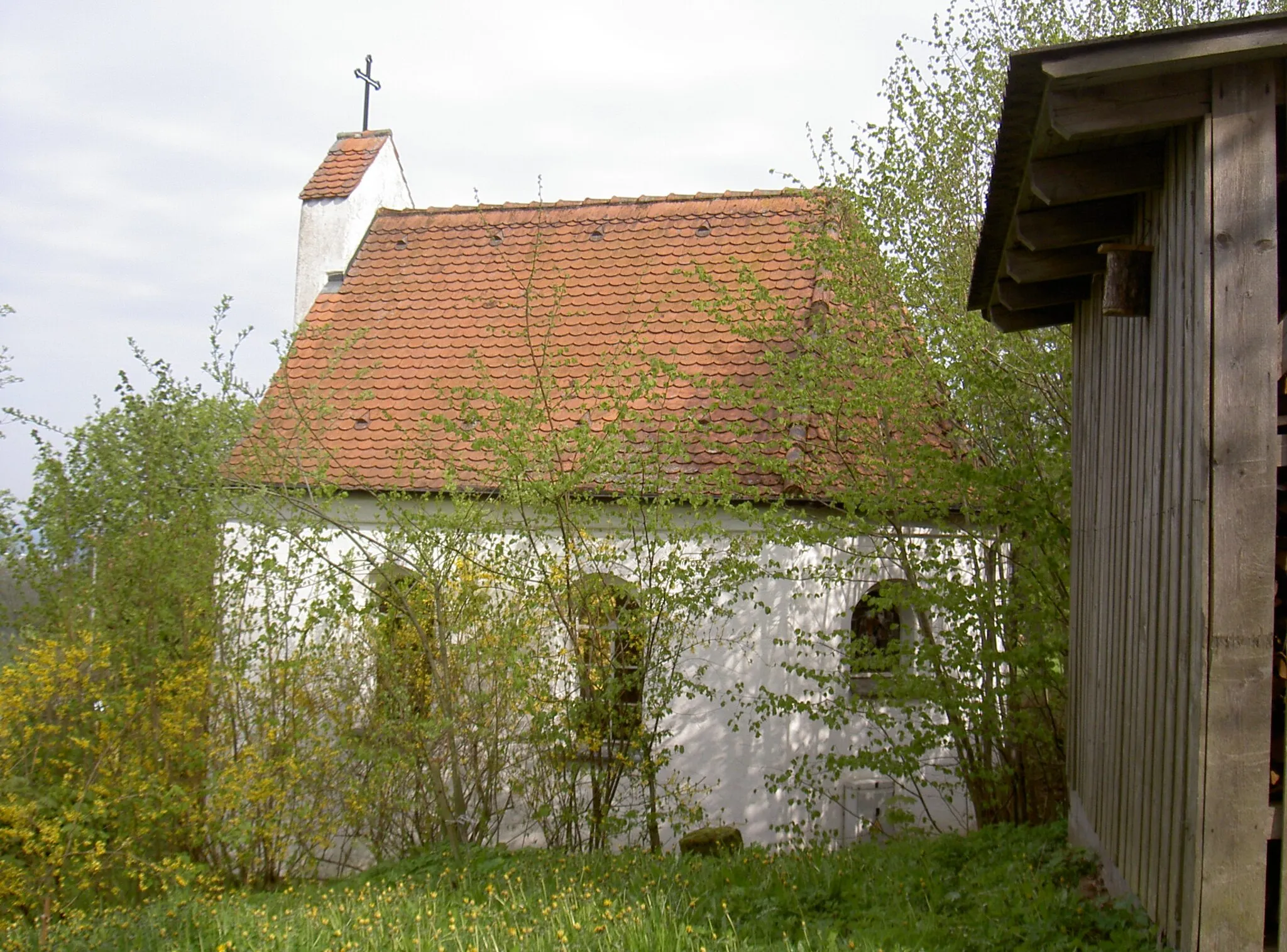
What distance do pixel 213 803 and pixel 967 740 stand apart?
6131 mm

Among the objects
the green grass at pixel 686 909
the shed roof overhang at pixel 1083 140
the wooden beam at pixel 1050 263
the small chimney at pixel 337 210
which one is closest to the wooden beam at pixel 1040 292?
the shed roof overhang at pixel 1083 140

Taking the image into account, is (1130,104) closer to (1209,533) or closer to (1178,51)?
(1178,51)

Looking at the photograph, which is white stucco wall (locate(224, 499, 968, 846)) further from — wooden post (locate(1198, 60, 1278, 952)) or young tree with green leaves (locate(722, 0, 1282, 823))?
wooden post (locate(1198, 60, 1278, 952))

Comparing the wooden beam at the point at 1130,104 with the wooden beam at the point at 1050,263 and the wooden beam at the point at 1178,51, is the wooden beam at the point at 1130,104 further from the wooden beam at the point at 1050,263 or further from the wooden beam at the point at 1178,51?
the wooden beam at the point at 1050,263

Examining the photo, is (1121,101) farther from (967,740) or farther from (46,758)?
(46,758)

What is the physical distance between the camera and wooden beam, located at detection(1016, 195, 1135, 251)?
18.7 feet

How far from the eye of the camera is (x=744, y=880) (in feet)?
23.4

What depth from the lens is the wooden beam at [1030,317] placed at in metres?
7.56

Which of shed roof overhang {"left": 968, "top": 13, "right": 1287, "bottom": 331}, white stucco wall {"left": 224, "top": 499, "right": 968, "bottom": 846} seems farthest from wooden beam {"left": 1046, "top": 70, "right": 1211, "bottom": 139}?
white stucco wall {"left": 224, "top": 499, "right": 968, "bottom": 846}

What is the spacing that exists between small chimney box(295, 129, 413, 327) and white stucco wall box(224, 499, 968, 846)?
548 centimetres

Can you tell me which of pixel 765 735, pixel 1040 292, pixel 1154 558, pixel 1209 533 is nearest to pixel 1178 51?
pixel 1209 533

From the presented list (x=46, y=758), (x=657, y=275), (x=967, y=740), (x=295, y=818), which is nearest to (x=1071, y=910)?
(x=967, y=740)

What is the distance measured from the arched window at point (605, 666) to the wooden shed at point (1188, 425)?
468 cm

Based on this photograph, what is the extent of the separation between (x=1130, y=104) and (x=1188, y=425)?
1211mm
